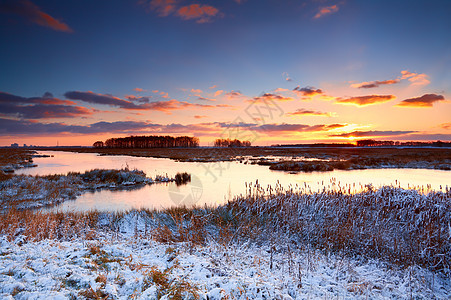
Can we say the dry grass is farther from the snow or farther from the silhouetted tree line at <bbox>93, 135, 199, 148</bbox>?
the silhouetted tree line at <bbox>93, 135, 199, 148</bbox>

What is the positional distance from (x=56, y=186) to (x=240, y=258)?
1951cm

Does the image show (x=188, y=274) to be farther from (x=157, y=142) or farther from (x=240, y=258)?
(x=157, y=142)

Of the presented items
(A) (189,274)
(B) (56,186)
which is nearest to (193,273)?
(A) (189,274)

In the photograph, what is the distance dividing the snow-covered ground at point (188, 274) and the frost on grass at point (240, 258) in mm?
25

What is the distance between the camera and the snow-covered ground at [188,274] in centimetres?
543

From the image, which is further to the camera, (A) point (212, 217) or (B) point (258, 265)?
(A) point (212, 217)

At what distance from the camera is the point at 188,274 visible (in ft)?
20.8

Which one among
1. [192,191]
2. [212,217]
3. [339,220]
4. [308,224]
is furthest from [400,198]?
[192,191]

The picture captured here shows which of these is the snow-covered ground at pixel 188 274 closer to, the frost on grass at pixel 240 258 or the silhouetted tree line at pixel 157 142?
the frost on grass at pixel 240 258

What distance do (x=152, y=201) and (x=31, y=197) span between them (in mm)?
8402

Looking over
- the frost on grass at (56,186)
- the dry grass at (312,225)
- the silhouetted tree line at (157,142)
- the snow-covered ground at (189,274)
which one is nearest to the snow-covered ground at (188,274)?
the snow-covered ground at (189,274)

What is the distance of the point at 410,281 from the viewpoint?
6.43 meters

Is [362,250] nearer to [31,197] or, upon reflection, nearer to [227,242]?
[227,242]

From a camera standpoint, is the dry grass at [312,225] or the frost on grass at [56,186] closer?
the dry grass at [312,225]
